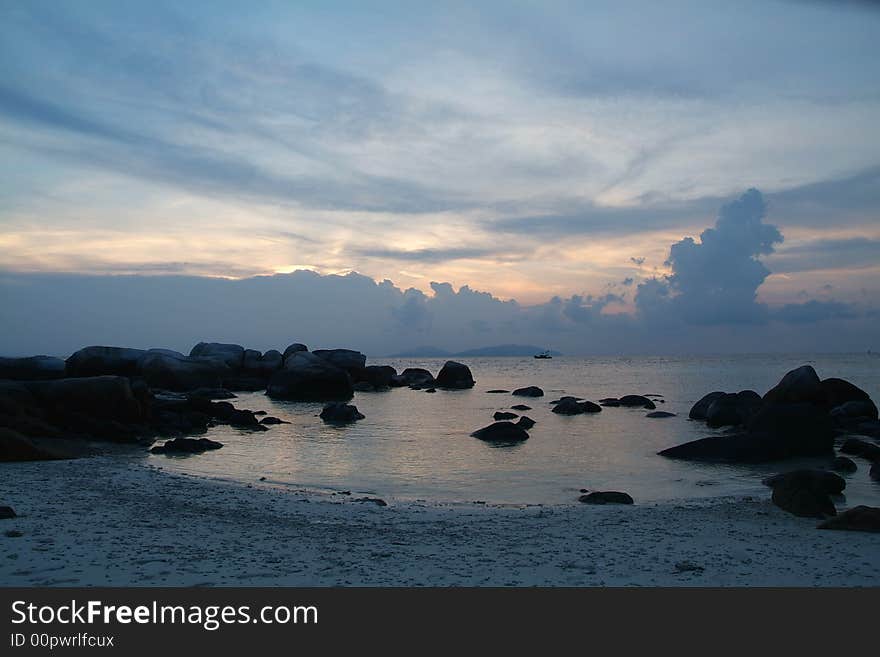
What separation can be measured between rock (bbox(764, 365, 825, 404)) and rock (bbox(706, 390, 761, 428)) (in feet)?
3.35

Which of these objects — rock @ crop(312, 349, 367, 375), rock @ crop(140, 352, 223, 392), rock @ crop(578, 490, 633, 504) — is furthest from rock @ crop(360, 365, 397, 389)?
rock @ crop(578, 490, 633, 504)

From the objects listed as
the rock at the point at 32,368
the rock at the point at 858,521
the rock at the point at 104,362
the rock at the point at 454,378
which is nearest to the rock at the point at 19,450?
the rock at the point at 858,521

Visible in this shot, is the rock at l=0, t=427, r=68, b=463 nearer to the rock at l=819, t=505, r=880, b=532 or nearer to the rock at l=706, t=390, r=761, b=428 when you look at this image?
the rock at l=819, t=505, r=880, b=532

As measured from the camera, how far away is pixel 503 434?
83.1ft

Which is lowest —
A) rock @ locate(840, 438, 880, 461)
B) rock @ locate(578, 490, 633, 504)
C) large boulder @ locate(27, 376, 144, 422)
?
rock @ locate(578, 490, 633, 504)

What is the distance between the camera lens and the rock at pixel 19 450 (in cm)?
1568

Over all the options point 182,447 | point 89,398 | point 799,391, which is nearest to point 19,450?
point 182,447

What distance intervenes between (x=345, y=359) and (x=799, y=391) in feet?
127

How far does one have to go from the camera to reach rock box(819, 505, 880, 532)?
1044 centimetres

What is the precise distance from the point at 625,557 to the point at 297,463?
12935 mm

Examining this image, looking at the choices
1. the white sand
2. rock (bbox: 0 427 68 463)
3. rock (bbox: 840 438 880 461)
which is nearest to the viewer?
the white sand

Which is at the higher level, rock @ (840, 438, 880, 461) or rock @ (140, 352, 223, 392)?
rock @ (140, 352, 223, 392)

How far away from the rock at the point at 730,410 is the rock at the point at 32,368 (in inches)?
1342

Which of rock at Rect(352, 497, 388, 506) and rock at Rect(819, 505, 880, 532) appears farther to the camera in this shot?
rock at Rect(352, 497, 388, 506)
